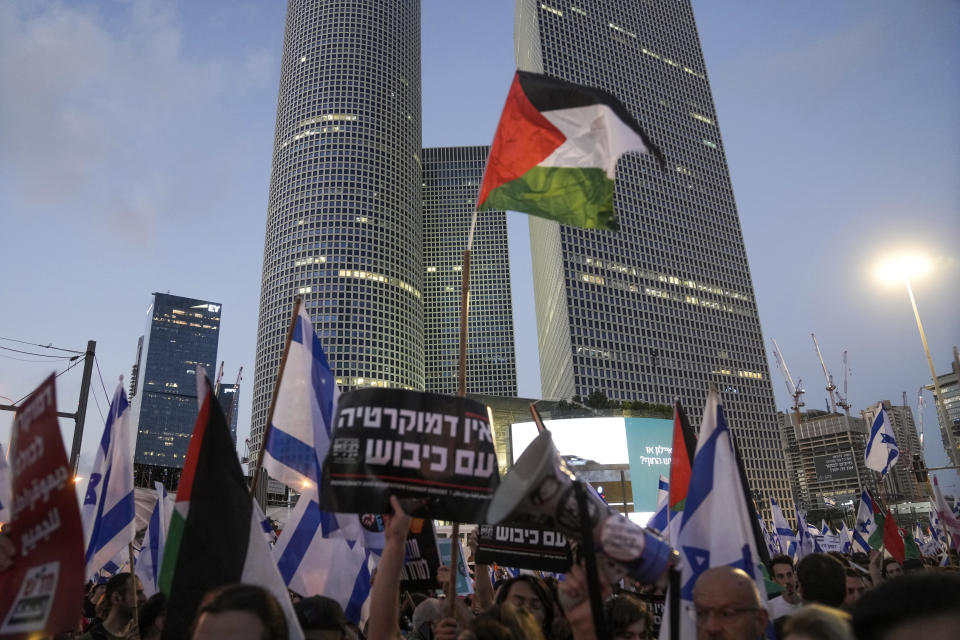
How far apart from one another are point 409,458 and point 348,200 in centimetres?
14586

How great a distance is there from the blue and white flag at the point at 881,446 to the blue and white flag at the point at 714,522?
13.7m

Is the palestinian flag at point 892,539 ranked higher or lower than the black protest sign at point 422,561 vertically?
lower

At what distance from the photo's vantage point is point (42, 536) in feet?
10.1

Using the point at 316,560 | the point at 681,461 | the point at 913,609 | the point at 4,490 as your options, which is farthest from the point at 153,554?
the point at 913,609

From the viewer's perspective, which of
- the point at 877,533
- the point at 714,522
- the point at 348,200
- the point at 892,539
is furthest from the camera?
the point at 348,200

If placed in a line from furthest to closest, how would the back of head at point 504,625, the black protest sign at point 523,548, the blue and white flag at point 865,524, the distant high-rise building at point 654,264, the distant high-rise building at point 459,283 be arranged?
the distant high-rise building at point 459,283
the distant high-rise building at point 654,264
the blue and white flag at point 865,524
the black protest sign at point 523,548
the back of head at point 504,625

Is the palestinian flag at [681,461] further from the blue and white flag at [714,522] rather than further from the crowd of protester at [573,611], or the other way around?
the blue and white flag at [714,522]

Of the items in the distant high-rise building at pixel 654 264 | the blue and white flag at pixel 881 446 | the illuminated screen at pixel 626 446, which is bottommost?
the blue and white flag at pixel 881 446

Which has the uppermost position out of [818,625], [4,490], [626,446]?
[626,446]

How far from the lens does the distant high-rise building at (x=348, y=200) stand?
452 feet

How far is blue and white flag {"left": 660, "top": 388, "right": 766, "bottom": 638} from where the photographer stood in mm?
4949

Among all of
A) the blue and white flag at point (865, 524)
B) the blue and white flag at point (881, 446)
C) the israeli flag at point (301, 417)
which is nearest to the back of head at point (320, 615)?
the israeli flag at point (301, 417)

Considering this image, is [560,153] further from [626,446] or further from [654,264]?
[654,264]

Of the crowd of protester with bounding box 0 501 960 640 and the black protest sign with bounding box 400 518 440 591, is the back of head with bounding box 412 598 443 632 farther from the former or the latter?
the black protest sign with bounding box 400 518 440 591
